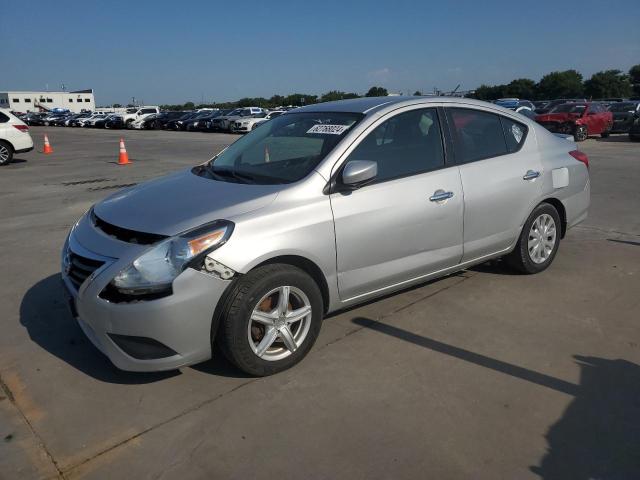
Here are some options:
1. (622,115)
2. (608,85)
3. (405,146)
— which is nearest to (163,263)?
(405,146)

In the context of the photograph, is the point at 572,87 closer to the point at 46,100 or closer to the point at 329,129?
the point at 329,129

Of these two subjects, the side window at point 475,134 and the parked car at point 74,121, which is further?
the parked car at point 74,121

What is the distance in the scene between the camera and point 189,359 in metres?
2.96

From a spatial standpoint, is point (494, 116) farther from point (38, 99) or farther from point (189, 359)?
point (38, 99)

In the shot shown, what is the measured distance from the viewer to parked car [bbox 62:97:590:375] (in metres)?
2.87

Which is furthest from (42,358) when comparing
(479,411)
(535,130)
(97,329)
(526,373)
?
(535,130)

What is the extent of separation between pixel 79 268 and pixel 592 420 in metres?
2.96

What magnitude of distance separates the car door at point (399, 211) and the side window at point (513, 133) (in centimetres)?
82

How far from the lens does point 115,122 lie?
42.6 m

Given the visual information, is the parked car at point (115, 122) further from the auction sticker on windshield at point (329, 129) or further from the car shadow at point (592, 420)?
the car shadow at point (592, 420)

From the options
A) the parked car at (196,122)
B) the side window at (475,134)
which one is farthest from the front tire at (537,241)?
the parked car at (196,122)

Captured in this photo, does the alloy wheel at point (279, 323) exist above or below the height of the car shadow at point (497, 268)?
above

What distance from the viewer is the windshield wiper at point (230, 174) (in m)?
3.64

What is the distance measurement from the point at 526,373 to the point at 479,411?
1.79 feet
